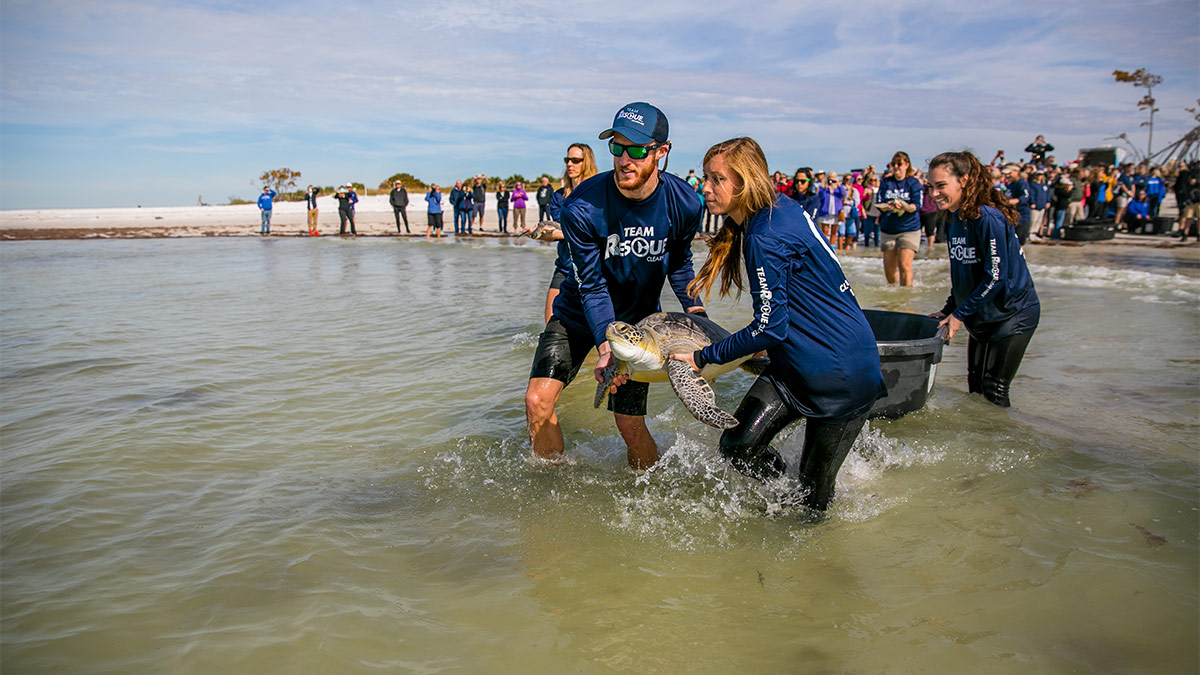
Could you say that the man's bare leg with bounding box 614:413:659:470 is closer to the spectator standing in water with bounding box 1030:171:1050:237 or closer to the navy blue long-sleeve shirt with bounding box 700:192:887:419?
the navy blue long-sleeve shirt with bounding box 700:192:887:419

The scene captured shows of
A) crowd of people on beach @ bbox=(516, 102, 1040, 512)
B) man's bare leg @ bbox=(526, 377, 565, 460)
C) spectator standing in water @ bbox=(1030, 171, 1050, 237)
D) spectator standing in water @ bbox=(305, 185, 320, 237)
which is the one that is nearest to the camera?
crowd of people on beach @ bbox=(516, 102, 1040, 512)

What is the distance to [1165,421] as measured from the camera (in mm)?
5473

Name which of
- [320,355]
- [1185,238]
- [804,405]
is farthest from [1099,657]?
[1185,238]

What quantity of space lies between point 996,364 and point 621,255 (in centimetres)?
305

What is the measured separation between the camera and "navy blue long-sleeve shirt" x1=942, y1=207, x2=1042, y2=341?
15.5 ft

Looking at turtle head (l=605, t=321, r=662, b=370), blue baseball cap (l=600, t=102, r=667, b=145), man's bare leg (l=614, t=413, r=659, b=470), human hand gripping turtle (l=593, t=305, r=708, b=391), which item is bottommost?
man's bare leg (l=614, t=413, r=659, b=470)

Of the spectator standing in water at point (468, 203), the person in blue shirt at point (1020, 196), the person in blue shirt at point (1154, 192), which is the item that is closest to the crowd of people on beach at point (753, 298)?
the person in blue shirt at point (1020, 196)

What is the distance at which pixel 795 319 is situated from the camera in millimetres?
3242

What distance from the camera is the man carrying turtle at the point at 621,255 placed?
368cm

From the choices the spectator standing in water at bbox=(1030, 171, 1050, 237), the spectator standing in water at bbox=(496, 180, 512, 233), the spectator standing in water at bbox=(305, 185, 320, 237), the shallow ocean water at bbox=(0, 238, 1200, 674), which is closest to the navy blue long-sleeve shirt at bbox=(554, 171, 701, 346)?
the shallow ocean water at bbox=(0, 238, 1200, 674)

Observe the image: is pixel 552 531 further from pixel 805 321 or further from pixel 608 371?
pixel 805 321

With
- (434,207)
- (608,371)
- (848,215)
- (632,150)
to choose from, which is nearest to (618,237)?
(632,150)

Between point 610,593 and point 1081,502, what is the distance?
8.92 feet

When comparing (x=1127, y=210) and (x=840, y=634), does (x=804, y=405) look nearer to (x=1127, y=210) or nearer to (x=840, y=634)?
(x=840, y=634)
